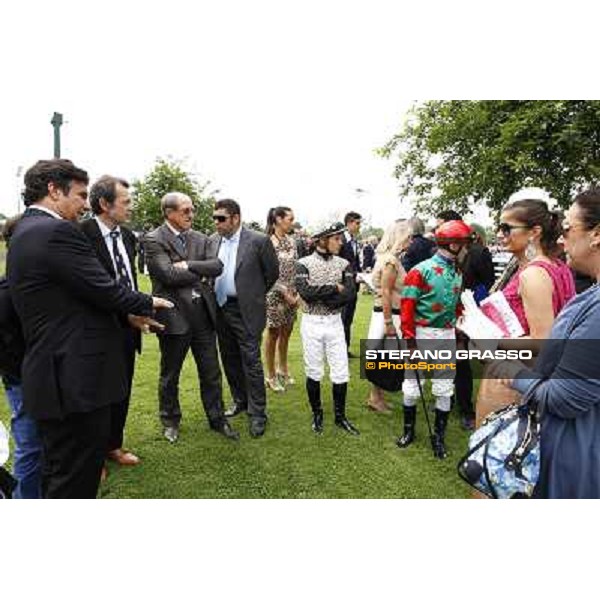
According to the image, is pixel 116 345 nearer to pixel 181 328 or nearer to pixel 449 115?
pixel 181 328

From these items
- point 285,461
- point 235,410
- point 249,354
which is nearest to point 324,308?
point 249,354

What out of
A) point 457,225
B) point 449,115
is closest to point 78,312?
point 457,225

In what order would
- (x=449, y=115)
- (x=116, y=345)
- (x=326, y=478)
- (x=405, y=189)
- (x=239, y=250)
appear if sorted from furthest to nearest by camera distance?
(x=405, y=189)
(x=449, y=115)
(x=239, y=250)
(x=326, y=478)
(x=116, y=345)

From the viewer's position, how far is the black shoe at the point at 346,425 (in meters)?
4.23

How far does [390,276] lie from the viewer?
13.9ft

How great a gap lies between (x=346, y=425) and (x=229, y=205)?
6.76 feet

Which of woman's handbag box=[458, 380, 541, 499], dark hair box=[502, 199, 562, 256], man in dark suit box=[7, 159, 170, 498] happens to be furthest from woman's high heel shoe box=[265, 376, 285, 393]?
woman's handbag box=[458, 380, 541, 499]

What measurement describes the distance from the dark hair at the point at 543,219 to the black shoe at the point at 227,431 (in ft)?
8.76

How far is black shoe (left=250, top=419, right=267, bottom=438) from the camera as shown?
4.14 metres

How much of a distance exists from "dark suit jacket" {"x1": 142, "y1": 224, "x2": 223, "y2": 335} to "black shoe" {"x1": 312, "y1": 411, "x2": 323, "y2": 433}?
1.30 metres

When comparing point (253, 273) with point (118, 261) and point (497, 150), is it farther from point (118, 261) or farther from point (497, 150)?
point (497, 150)

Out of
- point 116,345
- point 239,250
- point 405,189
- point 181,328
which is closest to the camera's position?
point 116,345

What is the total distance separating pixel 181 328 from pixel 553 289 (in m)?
2.56

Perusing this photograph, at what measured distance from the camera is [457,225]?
11.9 ft
